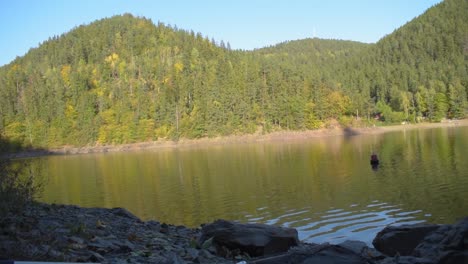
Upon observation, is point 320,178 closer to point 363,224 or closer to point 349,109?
point 363,224

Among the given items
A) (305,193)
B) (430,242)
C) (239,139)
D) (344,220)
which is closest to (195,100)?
(239,139)

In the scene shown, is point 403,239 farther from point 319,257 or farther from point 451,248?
point 319,257

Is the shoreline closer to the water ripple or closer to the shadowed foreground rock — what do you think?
the water ripple

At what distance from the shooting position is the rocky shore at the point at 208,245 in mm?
9797

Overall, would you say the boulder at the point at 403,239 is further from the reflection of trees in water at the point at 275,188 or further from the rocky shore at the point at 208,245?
the reflection of trees in water at the point at 275,188

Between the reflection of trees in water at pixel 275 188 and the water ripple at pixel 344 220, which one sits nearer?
the water ripple at pixel 344 220

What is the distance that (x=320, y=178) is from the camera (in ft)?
133

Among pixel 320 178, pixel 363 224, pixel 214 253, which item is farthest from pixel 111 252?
pixel 320 178

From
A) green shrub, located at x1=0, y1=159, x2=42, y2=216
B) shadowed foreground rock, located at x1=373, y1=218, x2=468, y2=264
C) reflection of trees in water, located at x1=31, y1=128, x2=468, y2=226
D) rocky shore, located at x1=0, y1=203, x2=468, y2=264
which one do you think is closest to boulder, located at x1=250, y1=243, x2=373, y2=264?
rocky shore, located at x1=0, y1=203, x2=468, y2=264

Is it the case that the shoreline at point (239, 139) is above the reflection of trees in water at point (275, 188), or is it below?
above

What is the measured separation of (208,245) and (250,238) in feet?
4.41

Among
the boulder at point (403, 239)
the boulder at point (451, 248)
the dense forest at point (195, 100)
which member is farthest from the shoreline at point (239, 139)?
the boulder at point (451, 248)

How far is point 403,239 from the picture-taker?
1486cm

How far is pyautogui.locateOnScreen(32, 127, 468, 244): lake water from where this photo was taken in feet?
77.2
